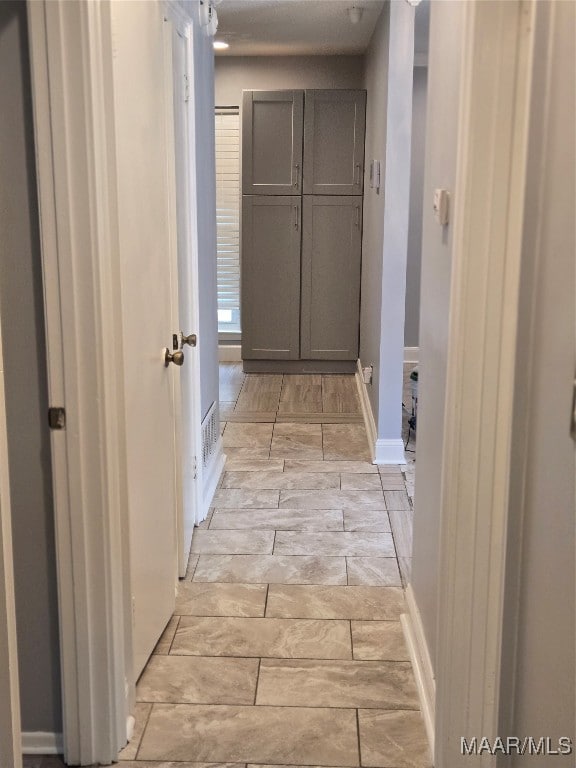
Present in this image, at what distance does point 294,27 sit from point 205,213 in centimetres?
210

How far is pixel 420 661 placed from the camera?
2.45 metres

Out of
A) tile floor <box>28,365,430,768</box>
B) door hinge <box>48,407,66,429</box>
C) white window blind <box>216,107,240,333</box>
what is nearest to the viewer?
door hinge <box>48,407,66,429</box>

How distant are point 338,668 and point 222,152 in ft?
16.4

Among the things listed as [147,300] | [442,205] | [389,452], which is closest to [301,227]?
[389,452]

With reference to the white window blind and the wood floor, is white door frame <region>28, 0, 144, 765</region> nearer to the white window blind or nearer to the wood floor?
the wood floor

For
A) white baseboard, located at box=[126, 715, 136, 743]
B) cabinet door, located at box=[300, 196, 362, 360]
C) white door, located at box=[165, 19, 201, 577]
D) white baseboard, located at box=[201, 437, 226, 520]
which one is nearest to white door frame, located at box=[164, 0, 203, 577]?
white door, located at box=[165, 19, 201, 577]

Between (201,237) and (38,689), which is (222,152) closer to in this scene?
(201,237)

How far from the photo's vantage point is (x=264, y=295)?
639cm

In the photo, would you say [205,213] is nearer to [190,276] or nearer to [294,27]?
[190,276]

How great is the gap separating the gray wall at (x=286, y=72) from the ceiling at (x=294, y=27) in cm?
8

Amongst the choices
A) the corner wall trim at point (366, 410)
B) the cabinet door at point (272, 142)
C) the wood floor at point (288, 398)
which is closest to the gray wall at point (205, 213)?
the corner wall trim at point (366, 410)

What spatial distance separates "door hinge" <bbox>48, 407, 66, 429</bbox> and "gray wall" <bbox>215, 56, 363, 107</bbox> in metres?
4.99

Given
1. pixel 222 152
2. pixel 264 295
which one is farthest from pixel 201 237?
pixel 222 152

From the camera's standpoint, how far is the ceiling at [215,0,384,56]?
459 centimetres
